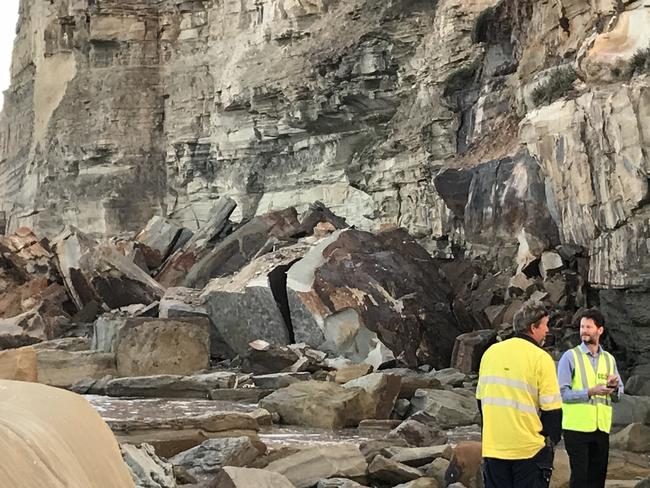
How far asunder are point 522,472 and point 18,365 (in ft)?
24.6

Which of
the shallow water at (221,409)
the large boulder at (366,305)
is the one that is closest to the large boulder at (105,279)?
the large boulder at (366,305)

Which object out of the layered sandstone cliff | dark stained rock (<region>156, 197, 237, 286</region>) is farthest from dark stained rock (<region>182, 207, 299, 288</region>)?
the layered sandstone cliff

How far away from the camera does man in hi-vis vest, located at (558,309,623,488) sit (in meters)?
4.39

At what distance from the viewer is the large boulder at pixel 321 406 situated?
8711mm

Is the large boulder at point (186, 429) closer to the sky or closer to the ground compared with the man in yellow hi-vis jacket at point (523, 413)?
closer to the ground

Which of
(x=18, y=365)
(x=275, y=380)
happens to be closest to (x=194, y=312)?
(x=275, y=380)

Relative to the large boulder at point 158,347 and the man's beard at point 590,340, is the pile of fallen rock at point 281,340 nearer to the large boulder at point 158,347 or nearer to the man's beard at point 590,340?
the large boulder at point 158,347

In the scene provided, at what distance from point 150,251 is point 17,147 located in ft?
70.8

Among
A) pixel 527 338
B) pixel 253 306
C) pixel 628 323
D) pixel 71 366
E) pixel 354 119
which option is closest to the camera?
pixel 527 338

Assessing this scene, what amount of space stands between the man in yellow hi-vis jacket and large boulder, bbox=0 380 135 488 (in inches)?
75.7

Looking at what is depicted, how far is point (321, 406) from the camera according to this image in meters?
8.80

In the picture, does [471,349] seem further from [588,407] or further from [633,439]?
[588,407]

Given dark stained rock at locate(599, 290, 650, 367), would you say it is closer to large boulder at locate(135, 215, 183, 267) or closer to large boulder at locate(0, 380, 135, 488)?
large boulder at locate(0, 380, 135, 488)

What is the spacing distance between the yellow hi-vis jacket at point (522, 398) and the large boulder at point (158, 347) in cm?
902
